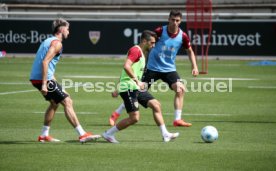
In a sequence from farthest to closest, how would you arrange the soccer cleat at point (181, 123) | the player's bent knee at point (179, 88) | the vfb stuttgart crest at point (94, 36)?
the vfb stuttgart crest at point (94, 36)
the player's bent knee at point (179, 88)
the soccer cleat at point (181, 123)

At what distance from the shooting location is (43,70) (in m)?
12.5

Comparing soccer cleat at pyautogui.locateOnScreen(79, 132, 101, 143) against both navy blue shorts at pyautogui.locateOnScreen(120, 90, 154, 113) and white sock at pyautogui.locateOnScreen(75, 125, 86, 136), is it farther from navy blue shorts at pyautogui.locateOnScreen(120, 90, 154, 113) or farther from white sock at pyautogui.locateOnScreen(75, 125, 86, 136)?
navy blue shorts at pyautogui.locateOnScreen(120, 90, 154, 113)

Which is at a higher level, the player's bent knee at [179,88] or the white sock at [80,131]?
the white sock at [80,131]

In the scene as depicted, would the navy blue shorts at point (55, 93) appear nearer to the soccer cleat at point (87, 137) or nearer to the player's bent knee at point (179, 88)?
the soccer cleat at point (87, 137)

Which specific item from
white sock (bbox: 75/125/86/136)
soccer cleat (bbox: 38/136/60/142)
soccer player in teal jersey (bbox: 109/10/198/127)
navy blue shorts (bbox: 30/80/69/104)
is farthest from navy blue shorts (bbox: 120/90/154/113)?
soccer player in teal jersey (bbox: 109/10/198/127)

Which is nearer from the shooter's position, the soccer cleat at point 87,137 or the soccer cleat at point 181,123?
the soccer cleat at point 87,137

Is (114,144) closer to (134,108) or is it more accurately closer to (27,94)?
(134,108)

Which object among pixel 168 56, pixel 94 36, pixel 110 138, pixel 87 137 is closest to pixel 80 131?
pixel 87 137

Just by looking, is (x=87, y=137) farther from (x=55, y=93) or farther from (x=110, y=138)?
(x=55, y=93)

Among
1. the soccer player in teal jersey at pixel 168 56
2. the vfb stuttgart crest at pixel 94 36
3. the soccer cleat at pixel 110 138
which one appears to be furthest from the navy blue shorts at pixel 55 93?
the vfb stuttgart crest at pixel 94 36

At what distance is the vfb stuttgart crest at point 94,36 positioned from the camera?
36.5 metres

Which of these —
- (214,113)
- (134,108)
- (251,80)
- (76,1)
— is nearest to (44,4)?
(76,1)

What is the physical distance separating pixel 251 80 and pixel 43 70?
1557cm

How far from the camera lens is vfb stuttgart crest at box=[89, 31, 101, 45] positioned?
120 ft
